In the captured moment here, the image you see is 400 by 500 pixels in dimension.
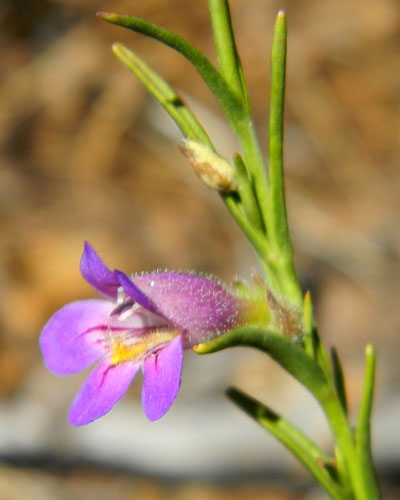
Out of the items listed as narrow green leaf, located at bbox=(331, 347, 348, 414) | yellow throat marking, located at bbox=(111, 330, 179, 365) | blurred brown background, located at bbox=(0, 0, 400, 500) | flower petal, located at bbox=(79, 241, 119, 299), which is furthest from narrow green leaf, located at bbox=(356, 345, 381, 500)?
blurred brown background, located at bbox=(0, 0, 400, 500)

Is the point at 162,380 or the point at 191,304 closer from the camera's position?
the point at 162,380

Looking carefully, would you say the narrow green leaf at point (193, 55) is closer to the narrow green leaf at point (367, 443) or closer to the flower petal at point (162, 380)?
the flower petal at point (162, 380)

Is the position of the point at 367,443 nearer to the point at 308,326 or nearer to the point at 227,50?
the point at 308,326

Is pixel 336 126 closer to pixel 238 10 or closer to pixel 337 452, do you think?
pixel 238 10

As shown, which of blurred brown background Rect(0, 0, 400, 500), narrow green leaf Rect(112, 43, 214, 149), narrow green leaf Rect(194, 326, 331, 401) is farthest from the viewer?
blurred brown background Rect(0, 0, 400, 500)

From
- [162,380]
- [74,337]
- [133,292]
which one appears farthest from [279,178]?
[74,337]

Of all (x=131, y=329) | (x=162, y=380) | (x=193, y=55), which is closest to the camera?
(x=162, y=380)

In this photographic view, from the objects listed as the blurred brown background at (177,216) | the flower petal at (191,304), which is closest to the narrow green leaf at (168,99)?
the flower petal at (191,304)

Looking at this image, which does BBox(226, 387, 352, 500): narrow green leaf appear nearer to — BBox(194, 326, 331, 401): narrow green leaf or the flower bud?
BBox(194, 326, 331, 401): narrow green leaf
